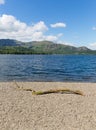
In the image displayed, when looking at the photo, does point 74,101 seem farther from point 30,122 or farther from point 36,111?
point 30,122

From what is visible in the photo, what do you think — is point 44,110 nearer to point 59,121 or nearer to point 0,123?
point 59,121

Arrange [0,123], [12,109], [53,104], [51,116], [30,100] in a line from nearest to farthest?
[0,123], [51,116], [12,109], [53,104], [30,100]

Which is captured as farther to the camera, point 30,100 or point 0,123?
point 30,100

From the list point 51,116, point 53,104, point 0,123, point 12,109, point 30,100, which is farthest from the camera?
point 30,100

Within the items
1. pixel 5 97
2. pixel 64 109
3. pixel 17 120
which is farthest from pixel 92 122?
pixel 5 97

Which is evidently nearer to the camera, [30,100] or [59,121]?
[59,121]

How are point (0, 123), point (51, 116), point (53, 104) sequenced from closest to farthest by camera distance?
point (0, 123) < point (51, 116) < point (53, 104)

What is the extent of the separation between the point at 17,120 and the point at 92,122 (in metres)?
4.54

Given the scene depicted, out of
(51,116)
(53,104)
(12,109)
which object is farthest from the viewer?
(53,104)

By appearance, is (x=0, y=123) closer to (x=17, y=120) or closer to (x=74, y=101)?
(x=17, y=120)

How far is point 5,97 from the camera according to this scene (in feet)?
70.3

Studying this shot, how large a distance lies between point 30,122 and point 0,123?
176 cm

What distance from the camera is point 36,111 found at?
1708 cm

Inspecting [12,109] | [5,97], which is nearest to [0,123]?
[12,109]
